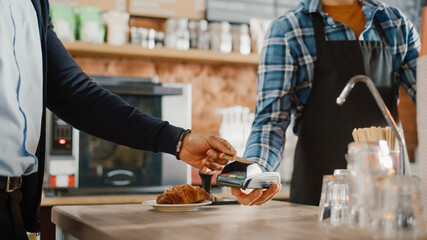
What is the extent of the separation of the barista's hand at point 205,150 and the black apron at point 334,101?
539 mm

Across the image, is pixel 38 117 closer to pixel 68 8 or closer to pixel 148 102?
pixel 148 102

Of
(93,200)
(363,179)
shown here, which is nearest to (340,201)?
(363,179)

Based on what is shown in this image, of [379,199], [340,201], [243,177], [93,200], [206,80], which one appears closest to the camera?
[379,199]

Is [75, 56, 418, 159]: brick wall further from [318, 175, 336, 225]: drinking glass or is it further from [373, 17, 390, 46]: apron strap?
[318, 175, 336, 225]: drinking glass

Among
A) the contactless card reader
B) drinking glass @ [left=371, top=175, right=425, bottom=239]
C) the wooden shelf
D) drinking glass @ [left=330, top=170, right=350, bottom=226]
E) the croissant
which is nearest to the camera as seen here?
drinking glass @ [left=371, top=175, right=425, bottom=239]

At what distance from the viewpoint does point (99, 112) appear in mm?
1379

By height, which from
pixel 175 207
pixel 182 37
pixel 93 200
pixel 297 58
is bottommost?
pixel 93 200

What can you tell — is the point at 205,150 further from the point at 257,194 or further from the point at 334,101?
the point at 334,101

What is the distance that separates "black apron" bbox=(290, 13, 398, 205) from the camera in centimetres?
176

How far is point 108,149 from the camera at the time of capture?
261 centimetres

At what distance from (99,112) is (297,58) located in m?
0.75

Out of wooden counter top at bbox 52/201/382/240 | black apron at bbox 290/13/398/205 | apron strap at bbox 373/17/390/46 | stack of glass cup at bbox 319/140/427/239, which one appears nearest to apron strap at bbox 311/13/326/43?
black apron at bbox 290/13/398/205

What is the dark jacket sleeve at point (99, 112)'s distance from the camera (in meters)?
1.37

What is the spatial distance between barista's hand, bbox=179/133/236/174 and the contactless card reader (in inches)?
4.3
